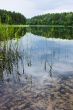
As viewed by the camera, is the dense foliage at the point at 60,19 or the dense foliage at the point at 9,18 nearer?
the dense foliage at the point at 9,18

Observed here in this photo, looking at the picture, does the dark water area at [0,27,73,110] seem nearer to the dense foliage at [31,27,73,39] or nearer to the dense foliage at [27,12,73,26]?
the dense foliage at [31,27,73,39]

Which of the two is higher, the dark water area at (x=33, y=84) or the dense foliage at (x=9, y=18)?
the dense foliage at (x=9, y=18)

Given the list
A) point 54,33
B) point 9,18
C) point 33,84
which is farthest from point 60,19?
point 33,84

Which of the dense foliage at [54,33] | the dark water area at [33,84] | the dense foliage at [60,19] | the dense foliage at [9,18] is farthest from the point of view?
the dense foliage at [60,19]

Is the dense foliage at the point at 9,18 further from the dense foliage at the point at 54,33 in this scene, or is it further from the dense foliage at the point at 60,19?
the dense foliage at the point at 60,19

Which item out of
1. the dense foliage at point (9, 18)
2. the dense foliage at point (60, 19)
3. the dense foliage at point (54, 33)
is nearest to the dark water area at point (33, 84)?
the dense foliage at point (9, 18)

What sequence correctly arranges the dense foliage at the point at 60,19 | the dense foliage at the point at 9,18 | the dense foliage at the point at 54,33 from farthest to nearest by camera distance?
the dense foliage at the point at 60,19 < the dense foliage at the point at 54,33 < the dense foliage at the point at 9,18

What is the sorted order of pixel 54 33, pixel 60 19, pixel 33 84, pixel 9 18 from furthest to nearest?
pixel 60 19
pixel 54 33
pixel 9 18
pixel 33 84

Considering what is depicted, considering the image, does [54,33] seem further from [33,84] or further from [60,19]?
[60,19]

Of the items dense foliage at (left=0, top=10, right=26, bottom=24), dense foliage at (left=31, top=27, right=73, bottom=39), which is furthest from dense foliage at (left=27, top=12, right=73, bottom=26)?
dense foliage at (left=31, top=27, right=73, bottom=39)

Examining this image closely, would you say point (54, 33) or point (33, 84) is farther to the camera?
point (54, 33)

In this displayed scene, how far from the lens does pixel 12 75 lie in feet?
28.2

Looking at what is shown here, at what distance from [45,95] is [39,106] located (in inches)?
30.2

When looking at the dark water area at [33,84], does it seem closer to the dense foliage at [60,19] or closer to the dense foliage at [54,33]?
the dense foliage at [54,33]
